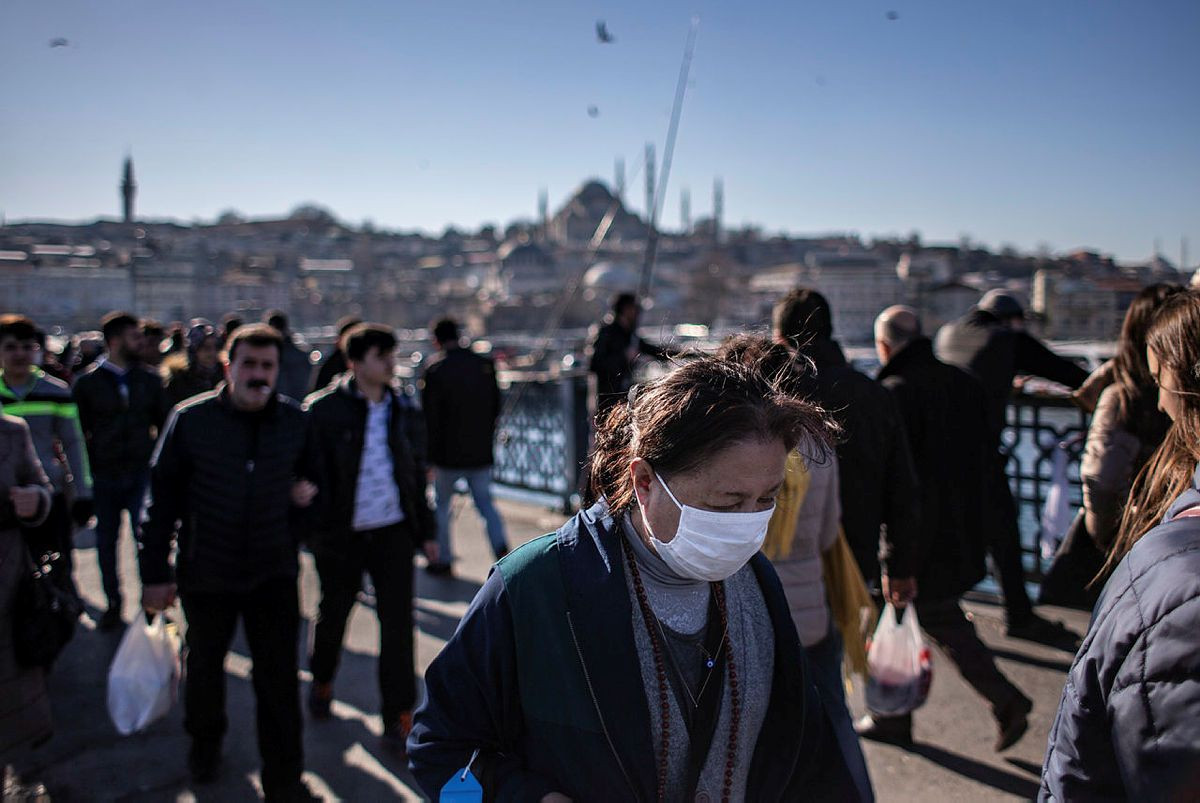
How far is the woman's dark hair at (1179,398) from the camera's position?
1281 mm

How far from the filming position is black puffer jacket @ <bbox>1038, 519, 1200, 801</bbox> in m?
0.95

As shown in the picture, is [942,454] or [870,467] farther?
[942,454]

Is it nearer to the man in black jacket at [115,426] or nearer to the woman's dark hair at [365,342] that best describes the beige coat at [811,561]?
the woman's dark hair at [365,342]

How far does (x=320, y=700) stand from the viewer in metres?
3.36

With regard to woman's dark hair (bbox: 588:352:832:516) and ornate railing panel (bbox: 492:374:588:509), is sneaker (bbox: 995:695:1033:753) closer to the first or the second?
Answer: woman's dark hair (bbox: 588:352:832:516)

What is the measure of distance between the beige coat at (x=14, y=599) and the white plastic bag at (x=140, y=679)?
0.49 m

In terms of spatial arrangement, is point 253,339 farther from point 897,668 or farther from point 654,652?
point 897,668

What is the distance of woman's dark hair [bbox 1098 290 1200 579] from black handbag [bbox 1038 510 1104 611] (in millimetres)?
1484

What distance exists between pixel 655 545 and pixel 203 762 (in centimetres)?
232

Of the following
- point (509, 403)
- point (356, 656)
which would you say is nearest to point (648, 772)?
point (356, 656)

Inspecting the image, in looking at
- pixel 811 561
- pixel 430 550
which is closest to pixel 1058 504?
pixel 811 561

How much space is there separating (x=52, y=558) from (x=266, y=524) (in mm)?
599

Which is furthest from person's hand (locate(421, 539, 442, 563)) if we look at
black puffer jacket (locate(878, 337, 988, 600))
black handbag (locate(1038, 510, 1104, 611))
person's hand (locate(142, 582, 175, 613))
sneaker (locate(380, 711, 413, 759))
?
black handbag (locate(1038, 510, 1104, 611))

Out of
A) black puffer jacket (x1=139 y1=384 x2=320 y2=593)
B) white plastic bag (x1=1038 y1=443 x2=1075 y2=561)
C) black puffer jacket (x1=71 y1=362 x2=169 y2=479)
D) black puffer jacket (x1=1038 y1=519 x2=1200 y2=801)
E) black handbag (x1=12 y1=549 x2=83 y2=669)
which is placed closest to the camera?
black puffer jacket (x1=1038 y1=519 x2=1200 y2=801)
